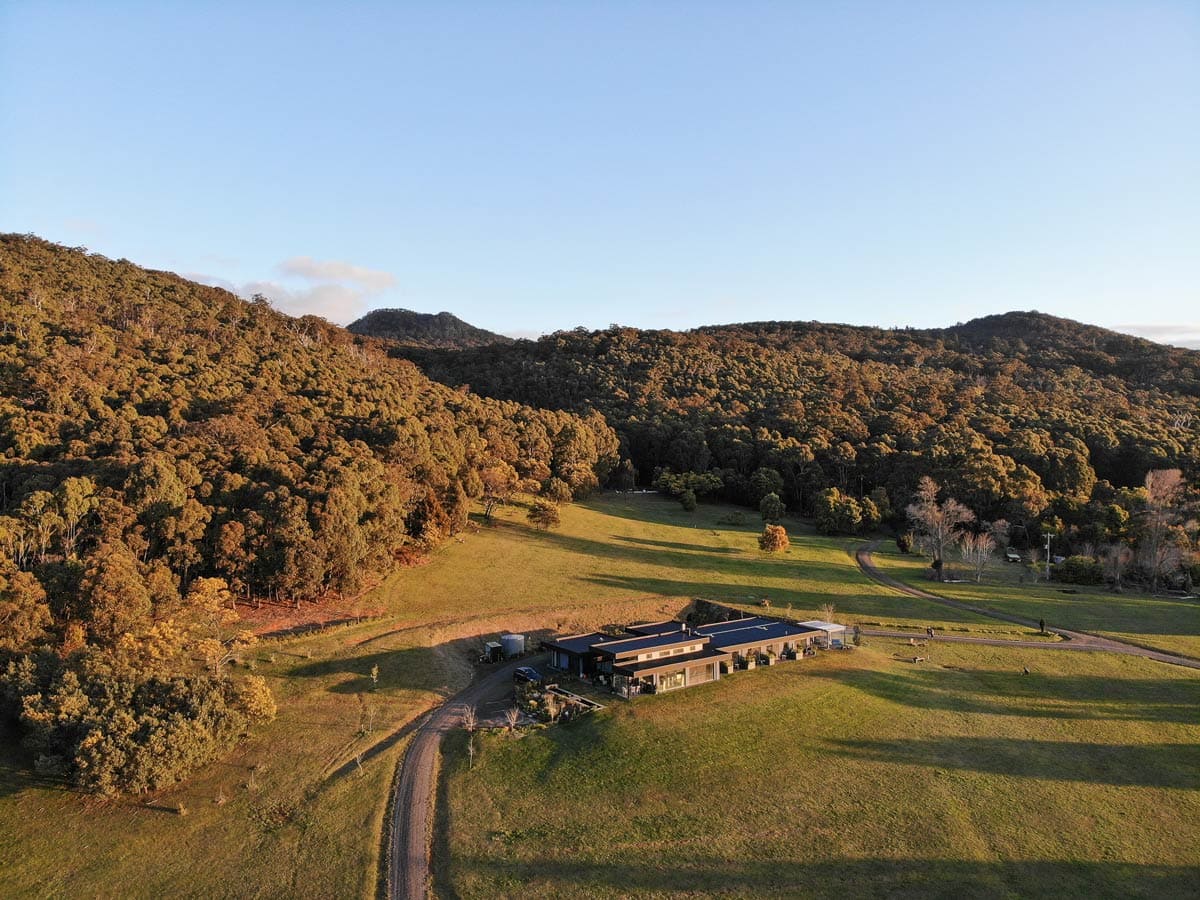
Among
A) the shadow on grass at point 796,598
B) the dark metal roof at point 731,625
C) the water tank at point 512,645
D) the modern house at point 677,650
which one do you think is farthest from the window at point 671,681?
the shadow on grass at point 796,598

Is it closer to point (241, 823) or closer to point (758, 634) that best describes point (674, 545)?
point (758, 634)

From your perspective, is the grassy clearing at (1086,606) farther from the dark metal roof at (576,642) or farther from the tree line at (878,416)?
the dark metal roof at (576,642)

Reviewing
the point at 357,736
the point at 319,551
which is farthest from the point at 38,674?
the point at 319,551

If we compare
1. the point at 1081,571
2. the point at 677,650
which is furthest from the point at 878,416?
the point at 677,650

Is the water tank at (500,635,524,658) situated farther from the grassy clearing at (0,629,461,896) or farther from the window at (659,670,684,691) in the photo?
the window at (659,670,684,691)

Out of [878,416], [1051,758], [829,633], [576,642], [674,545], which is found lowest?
[1051,758]

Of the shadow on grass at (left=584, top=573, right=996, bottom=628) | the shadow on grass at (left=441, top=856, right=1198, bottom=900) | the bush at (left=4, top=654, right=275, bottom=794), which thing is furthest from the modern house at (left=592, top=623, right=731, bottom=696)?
the bush at (left=4, top=654, right=275, bottom=794)

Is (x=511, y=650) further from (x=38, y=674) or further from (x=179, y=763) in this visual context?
(x=38, y=674)
